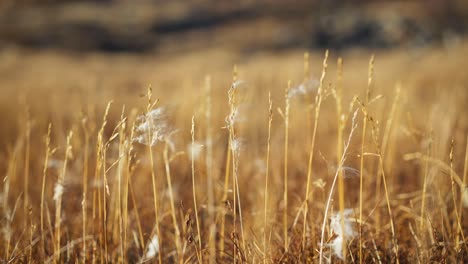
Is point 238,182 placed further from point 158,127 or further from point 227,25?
point 227,25

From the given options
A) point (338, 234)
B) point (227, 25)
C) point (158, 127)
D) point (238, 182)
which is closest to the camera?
point (158, 127)

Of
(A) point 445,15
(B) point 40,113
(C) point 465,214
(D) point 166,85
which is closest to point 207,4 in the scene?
(A) point 445,15

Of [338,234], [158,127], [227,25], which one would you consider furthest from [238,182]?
[227,25]

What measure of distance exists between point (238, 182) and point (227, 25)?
3264 cm

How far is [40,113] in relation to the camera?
462 cm

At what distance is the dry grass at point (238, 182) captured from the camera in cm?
97

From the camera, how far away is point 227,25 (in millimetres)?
33094

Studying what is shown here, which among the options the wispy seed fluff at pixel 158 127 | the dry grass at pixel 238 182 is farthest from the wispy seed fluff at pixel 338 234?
the wispy seed fluff at pixel 158 127

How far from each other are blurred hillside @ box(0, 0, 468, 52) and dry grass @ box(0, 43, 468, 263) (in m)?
16.3

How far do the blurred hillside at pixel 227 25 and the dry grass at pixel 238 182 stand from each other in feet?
53.5

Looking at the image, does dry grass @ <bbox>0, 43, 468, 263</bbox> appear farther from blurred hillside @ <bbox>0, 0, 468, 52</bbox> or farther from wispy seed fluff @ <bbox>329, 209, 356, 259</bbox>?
blurred hillside @ <bbox>0, 0, 468, 52</bbox>

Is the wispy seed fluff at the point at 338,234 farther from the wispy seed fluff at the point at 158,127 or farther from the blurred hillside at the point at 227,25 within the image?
the blurred hillside at the point at 227,25

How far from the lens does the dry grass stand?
0.97m

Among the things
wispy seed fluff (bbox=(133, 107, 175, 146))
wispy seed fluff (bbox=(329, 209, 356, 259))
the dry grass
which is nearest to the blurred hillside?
the dry grass
